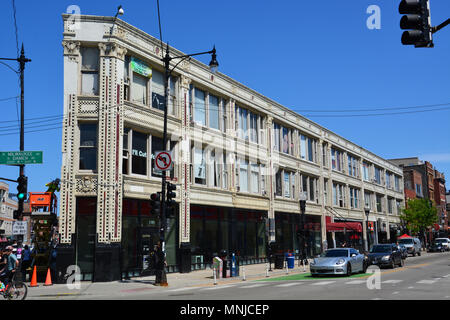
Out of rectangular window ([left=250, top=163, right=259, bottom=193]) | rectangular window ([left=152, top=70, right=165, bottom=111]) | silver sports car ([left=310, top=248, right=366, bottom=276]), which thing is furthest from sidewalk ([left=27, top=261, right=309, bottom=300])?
rectangular window ([left=250, top=163, right=259, bottom=193])

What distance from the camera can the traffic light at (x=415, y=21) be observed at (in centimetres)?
815

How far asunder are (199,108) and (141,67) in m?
5.85

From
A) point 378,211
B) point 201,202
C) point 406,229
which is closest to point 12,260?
point 201,202

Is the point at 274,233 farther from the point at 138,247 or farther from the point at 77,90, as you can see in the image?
the point at 77,90

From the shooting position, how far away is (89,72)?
23.9 metres

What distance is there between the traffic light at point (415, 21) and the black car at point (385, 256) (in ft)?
72.8

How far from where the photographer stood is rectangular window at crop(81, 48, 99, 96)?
23.8m

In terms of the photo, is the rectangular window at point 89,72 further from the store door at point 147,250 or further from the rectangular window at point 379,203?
the rectangular window at point 379,203

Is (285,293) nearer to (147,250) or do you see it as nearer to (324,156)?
(147,250)

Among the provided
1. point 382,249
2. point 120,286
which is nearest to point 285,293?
point 120,286

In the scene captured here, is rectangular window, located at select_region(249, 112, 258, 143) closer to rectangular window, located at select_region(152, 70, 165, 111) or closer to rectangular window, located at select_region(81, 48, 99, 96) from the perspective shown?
rectangular window, located at select_region(152, 70, 165, 111)

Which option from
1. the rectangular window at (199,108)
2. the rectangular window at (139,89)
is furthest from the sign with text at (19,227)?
the rectangular window at (199,108)

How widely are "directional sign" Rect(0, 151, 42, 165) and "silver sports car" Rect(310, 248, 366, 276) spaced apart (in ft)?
45.9
